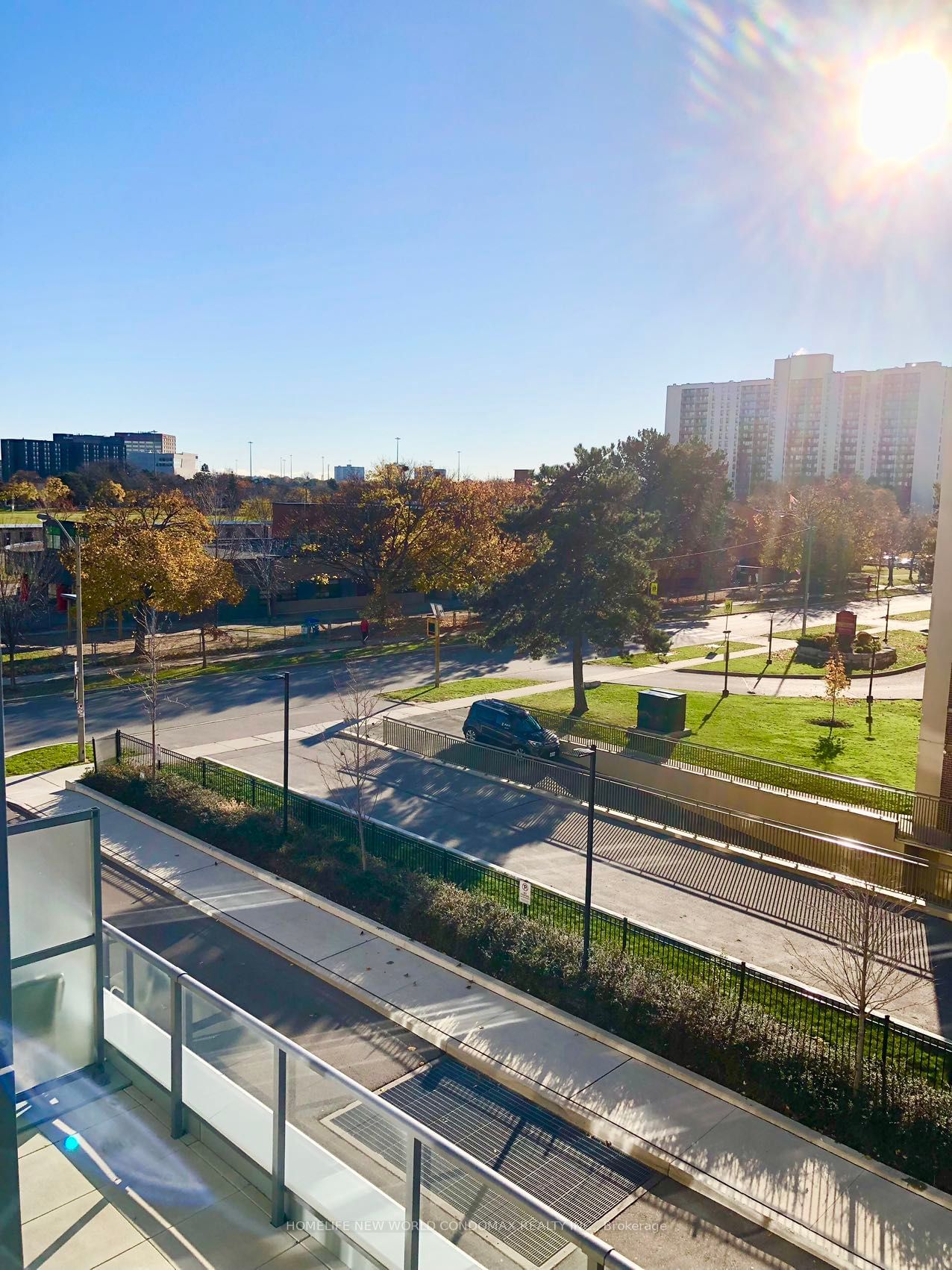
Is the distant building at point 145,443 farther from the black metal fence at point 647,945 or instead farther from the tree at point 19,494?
the black metal fence at point 647,945

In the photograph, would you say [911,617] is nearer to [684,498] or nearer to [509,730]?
[684,498]

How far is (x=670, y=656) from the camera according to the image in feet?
135

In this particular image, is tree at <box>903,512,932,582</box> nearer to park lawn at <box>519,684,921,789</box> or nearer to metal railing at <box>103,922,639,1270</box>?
park lawn at <box>519,684,921,789</box>

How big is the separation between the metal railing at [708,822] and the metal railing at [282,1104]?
1171cm

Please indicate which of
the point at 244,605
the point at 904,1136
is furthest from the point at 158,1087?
the point at 244,605

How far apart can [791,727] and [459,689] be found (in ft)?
36.4

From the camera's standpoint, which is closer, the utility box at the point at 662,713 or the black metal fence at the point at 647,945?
the black metal fence at the point at 647,945

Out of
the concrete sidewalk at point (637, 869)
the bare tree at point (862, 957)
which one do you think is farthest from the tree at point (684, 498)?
the bare tree at point (862, 957)

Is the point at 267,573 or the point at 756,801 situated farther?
the point at 267,573

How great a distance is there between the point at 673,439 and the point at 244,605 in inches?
4894

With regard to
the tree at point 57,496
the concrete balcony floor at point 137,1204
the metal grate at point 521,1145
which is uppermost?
the tree at point 57,496

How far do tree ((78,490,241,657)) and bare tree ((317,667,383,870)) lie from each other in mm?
8487

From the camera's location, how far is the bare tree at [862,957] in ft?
34.3

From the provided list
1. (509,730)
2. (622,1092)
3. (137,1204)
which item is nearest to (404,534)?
(509,730)
